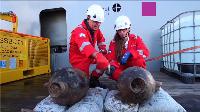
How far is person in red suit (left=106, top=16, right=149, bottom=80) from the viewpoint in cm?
358

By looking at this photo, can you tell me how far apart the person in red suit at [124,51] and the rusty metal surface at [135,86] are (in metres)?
0.80

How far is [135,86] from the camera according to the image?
2611 millimetres

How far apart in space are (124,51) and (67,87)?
4.48 feet

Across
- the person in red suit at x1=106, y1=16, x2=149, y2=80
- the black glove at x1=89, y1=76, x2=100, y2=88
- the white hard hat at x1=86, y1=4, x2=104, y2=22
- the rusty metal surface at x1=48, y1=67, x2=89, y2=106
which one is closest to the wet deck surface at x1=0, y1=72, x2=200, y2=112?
the black glove at x1=89, y1=76, x2=100, y2=88

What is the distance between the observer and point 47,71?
759 centimetres

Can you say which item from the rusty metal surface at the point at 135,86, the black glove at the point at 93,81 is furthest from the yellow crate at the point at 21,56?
the rusty metal surface at the point at 135,86

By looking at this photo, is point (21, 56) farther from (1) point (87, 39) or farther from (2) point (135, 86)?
(2) point (135, 86)

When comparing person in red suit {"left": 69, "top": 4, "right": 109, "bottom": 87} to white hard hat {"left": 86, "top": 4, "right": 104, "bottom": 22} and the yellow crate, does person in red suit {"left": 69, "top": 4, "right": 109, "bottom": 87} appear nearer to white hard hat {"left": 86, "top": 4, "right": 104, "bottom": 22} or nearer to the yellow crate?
white hard hat {"left": 86, "top": 4, "right": 104, "bottom": 22}

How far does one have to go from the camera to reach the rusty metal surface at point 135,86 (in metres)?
2.57

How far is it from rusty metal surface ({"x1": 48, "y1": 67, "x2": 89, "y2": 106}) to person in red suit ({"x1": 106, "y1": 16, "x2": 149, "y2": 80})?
754 mm

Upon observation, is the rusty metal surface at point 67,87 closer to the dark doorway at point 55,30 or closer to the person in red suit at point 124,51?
the person in red suit at point 124,51

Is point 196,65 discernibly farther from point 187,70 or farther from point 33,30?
point 33,30
